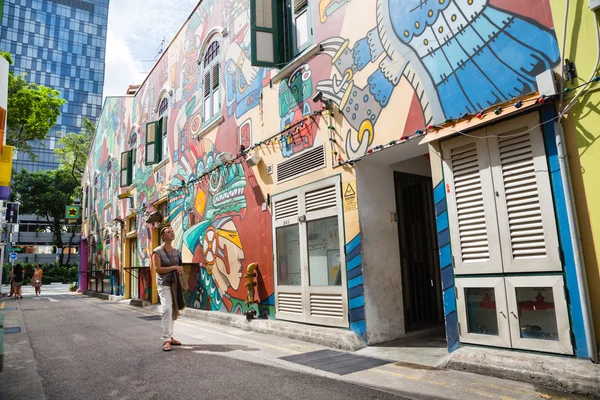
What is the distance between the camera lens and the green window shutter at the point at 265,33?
7207mm

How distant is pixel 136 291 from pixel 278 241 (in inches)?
388

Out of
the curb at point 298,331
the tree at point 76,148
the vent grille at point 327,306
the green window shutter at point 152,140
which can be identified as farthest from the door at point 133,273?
the tree at point 76,148

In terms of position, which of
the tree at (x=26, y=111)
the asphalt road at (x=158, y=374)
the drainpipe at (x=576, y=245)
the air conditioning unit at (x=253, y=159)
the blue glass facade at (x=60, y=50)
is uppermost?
the blue glass facade at (x=60, y=50)

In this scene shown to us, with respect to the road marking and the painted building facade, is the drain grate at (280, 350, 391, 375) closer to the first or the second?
the road marking

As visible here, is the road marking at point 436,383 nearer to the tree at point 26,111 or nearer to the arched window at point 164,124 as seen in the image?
the arched window at point 164,124

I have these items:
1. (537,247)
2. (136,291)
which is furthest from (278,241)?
(136,291)

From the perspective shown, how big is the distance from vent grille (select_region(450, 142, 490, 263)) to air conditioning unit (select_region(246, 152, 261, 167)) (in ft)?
13.5

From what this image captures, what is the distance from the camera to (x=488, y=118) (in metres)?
4.08

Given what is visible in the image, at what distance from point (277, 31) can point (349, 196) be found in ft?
12.3

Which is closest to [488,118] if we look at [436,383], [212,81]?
[436,383]

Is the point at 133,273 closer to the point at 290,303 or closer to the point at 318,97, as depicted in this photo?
the point at 290,303

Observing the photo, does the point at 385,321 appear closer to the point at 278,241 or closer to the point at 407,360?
the point at 407,360

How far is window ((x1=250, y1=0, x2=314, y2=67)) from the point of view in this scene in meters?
7.16

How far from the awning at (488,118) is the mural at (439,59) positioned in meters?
0.10
